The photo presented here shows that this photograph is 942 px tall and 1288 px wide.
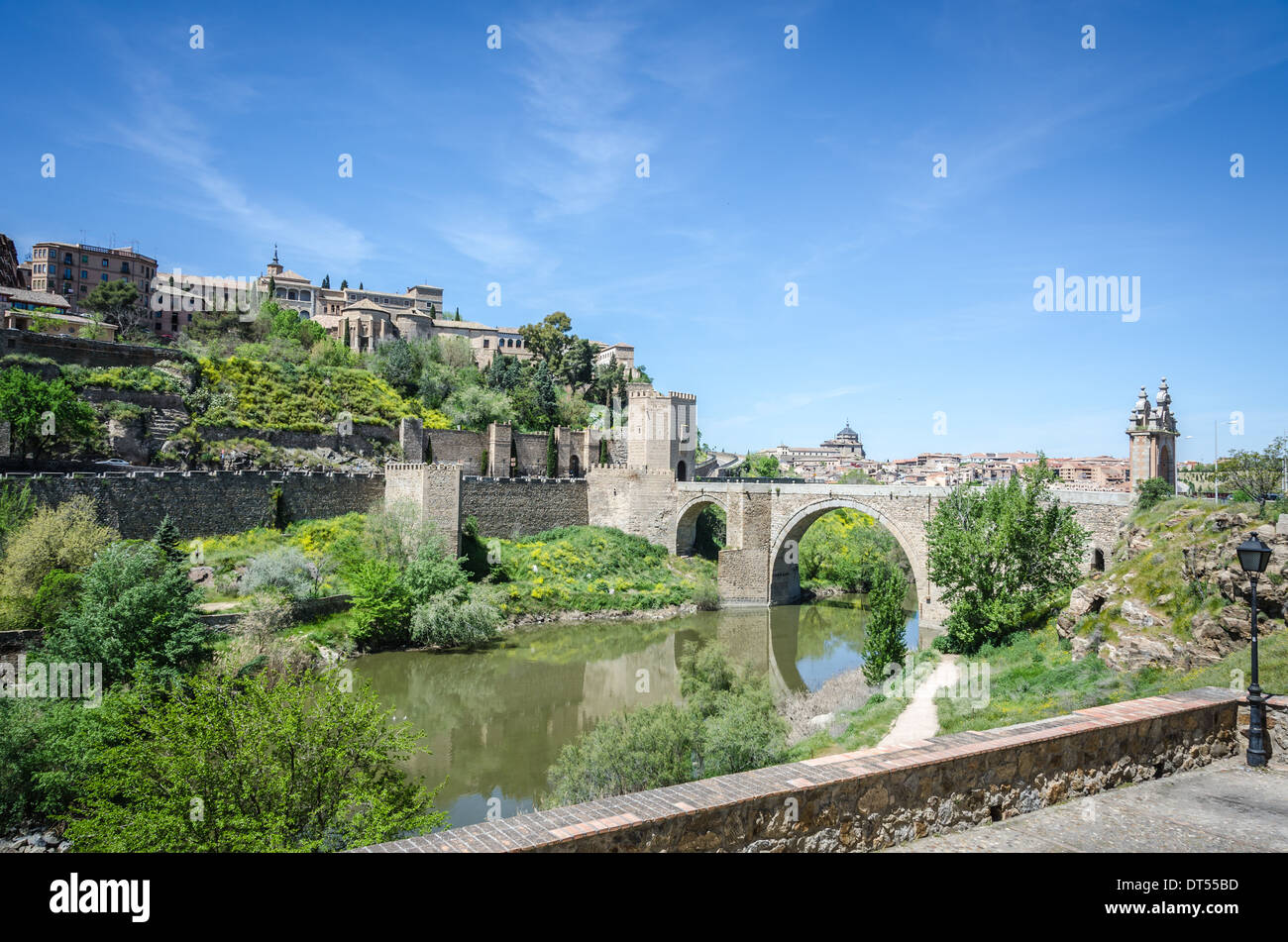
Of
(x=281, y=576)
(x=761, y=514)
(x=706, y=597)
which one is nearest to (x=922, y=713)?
(x=281, y=576)

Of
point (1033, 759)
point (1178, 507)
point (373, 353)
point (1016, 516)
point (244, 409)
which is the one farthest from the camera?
point (373, 353)

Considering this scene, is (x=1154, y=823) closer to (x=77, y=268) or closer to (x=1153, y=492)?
(x=1153, y=492)

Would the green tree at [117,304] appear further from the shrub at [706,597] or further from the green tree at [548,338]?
the shrub at [706,597]

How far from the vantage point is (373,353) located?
45.9 metres

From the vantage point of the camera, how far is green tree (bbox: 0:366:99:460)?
2428 cm

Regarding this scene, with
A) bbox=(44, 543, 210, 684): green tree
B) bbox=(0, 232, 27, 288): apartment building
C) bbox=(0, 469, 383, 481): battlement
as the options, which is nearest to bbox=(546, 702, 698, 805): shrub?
bbox=(44, 543, 210, 684): green tree

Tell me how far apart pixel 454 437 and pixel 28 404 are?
53.9ft

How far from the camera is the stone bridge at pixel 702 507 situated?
1075 inches

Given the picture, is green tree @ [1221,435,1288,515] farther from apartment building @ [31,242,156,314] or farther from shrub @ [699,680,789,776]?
apartment building @ [31,242,156,314]

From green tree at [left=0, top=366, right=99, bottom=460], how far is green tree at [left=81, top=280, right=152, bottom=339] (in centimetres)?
2186

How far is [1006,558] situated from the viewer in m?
18.2
